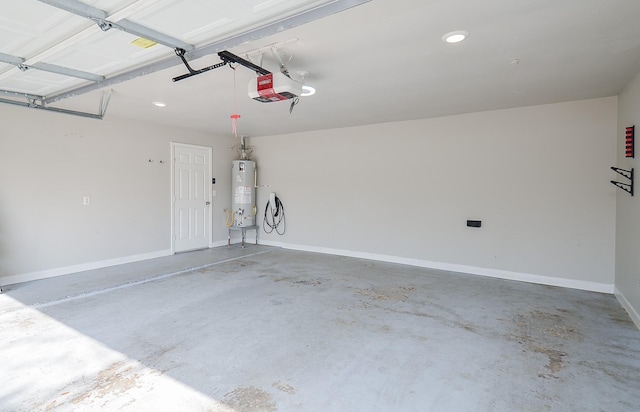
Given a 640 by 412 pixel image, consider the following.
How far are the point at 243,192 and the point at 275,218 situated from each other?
0.88 metres

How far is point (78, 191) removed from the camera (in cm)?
487

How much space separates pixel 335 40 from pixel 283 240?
502 cm

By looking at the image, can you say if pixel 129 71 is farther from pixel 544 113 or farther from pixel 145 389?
pixel 544 113

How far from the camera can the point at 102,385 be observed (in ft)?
6.79

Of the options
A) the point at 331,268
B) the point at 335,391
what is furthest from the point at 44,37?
the point at 331,268

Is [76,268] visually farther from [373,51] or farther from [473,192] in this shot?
[473,192]

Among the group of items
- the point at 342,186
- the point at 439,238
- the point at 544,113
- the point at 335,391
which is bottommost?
the point at 335,391

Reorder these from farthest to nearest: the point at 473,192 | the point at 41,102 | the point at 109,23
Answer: the point at 473,192 < the point at 41,102 < the point at 109,23

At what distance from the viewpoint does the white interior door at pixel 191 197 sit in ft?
20.4

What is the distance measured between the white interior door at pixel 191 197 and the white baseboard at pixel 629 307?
6567 mm

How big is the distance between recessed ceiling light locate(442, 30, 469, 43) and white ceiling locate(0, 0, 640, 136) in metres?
0.05

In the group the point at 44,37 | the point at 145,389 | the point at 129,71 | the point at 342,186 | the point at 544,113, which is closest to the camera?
the point at 145,389

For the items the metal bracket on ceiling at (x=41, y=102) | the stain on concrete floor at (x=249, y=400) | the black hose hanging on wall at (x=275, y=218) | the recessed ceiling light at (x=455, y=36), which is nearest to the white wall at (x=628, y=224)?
the recessed ceiling light at (x=455, y=36)

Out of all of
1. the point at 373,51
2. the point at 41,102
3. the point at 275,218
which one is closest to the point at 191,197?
the point at 275,218
